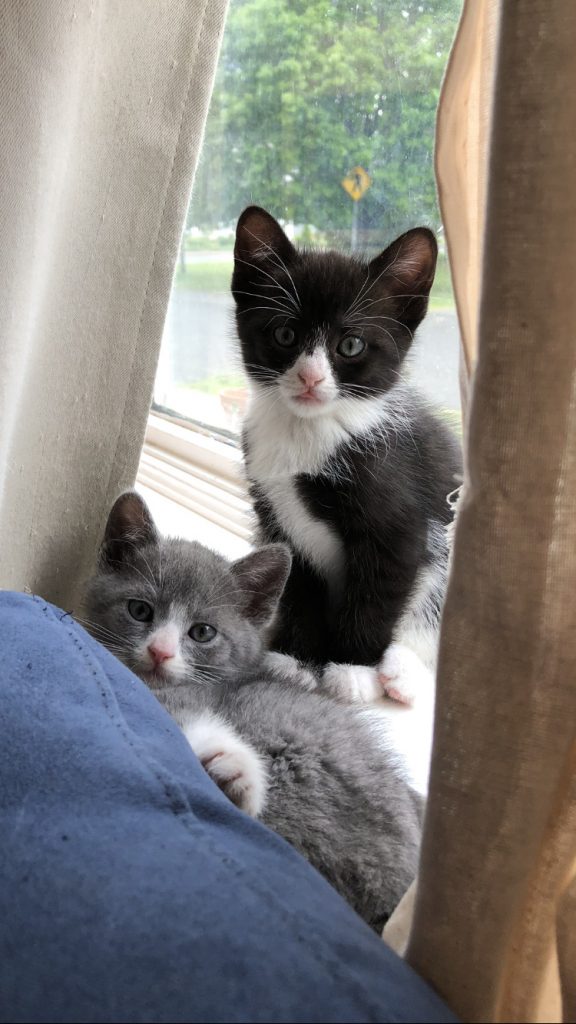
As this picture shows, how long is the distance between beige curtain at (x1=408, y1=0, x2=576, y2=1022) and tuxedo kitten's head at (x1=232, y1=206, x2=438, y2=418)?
600 millimetres

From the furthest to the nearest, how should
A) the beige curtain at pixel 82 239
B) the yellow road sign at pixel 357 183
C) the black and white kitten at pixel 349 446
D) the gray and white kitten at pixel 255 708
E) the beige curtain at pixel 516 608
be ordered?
the yellow road sign at pixel 357 183
the black and white kitten at pixel 349 446
the beige curtain at pixel 82 239
the gray and white kitten at pixel 255 708
the beige curtain at pixel 516 608

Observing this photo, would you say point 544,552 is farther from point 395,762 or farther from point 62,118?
point 62,118

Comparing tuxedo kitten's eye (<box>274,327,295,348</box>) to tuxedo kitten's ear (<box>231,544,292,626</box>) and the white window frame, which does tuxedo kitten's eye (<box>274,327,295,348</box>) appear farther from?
the white window frame

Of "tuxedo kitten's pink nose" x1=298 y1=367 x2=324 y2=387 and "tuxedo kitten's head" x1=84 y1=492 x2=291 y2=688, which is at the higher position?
"tuxedo kitten's pink nose" x1=298 y1=367 x2=324 y2=387

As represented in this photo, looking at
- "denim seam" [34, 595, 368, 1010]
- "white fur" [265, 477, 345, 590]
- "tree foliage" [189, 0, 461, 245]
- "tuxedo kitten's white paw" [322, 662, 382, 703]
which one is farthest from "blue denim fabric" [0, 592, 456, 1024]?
"tree foliage" [189, 0, 461, 245]

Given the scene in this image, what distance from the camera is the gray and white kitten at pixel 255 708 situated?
0.70 metres

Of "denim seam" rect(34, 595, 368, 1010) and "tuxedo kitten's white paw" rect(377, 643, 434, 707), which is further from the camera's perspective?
"tuxedo kitten's white paw" rect(377, 643, 434, 707)

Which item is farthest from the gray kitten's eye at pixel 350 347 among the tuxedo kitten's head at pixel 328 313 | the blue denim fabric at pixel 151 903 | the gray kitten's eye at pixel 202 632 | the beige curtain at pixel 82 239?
the blue denim fabric at pixel 151 903

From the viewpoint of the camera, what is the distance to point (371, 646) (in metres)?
1.11

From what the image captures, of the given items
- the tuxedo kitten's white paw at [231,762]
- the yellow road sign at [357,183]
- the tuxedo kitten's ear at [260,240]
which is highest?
the yellow road sign at [357,183]

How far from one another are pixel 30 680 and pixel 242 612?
45 cm

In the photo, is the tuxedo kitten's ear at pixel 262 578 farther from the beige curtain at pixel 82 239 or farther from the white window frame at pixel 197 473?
the white window frame at pixel 197 473

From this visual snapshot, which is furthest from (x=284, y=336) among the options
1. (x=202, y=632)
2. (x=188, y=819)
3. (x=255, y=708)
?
(x=188, y=819)

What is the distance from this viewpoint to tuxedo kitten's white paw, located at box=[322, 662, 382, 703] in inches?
40.8
